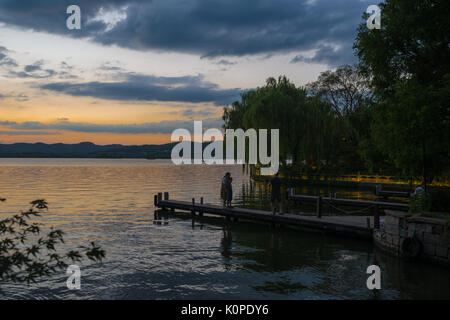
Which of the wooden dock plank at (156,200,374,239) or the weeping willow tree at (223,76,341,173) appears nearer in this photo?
the wooden dock plank at (156,200,374,239)

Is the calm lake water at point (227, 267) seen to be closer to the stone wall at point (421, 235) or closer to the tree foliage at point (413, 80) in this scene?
the stone wall at point (421, 235)

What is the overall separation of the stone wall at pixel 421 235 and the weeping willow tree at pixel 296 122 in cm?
2870

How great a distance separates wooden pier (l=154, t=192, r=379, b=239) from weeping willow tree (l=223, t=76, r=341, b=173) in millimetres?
19833

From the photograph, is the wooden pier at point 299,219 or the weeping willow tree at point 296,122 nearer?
the wooden pier at point 299,219

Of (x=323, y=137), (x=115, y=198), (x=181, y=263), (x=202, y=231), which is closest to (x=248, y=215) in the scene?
(x=202, y=231)

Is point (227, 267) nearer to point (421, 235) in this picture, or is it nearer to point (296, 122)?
point (421, 235)

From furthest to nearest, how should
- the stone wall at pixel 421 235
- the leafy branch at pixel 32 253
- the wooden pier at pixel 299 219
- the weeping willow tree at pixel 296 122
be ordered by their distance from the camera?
the weeping willow tree at pixel 296 122
the wooden pier at pixel 299 219
the stone wall at pixel 421 235
the leafy branch at pixel 32 253

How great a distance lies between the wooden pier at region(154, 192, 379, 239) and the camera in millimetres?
15489

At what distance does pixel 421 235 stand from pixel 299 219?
6309 mm

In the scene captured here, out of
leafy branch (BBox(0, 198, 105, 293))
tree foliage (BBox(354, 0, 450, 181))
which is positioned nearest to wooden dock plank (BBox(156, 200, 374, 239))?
tree foliage (BBox(354, 0, 450, 181))

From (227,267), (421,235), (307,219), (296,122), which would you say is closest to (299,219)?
(307,219)

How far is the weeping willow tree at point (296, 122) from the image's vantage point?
41.2m

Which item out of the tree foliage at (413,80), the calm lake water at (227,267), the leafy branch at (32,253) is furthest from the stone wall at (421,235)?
the leafy branch at (32,253)

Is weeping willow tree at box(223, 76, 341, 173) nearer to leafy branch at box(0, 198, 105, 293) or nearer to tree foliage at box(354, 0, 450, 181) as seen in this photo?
tree foliage at box(354, 0, 450, 181)
